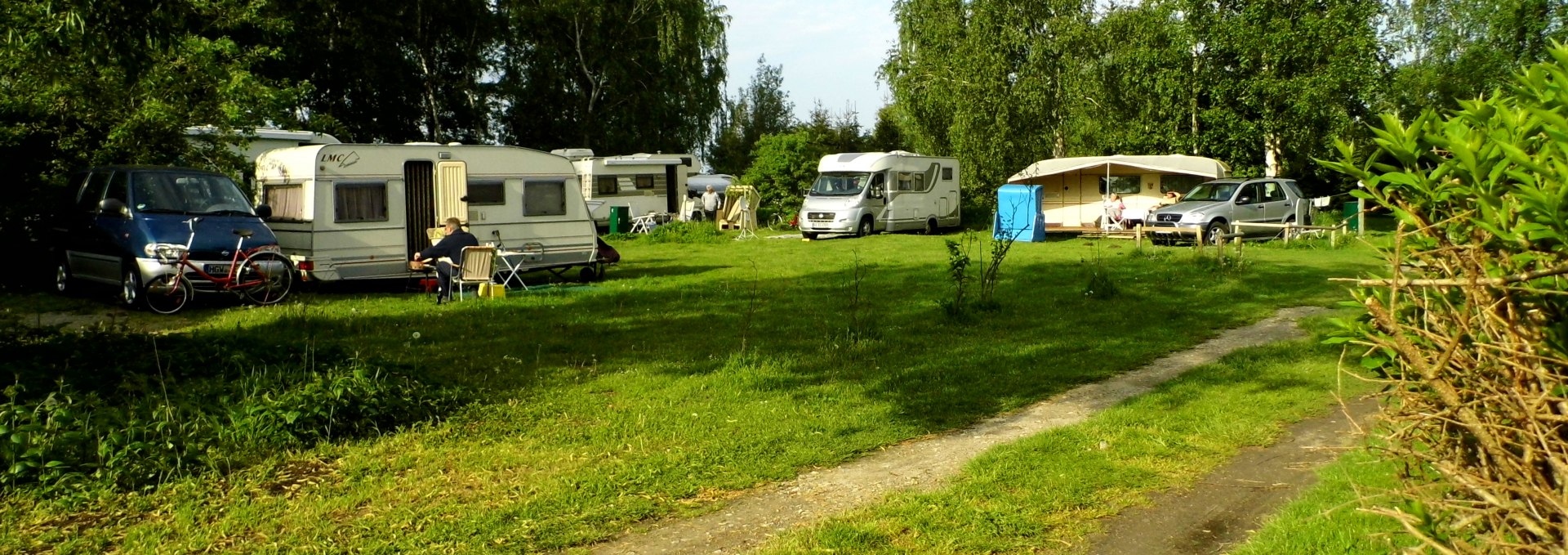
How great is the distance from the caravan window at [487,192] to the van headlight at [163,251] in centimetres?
434

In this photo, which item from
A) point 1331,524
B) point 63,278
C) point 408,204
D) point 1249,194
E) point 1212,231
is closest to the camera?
point 1331,524

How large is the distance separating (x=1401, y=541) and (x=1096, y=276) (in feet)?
33.5

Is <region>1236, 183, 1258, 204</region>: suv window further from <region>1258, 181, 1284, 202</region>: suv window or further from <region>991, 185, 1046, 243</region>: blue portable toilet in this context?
<region>991, 185, 1046, 243</region>: blue portable toilet

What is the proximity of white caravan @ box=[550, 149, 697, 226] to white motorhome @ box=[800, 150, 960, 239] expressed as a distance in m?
5.94

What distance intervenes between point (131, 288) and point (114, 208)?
0.88 meters

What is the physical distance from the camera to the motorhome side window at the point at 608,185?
1248 inches

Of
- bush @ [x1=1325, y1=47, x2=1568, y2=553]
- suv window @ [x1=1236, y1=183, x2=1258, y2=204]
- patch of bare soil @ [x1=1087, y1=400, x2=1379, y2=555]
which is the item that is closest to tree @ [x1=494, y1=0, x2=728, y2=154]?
suv window @ [x1=1236, y1=183, x2=1258, y2=204]

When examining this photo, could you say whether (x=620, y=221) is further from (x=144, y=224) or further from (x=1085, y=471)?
(x=1085, y=471)

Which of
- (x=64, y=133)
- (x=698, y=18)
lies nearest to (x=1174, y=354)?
(x=64, y=133)

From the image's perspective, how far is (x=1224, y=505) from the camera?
5414 millimetres

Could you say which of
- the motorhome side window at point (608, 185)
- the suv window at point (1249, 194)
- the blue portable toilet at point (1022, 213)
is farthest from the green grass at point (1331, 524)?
the motorhome side window at point (608, 185)

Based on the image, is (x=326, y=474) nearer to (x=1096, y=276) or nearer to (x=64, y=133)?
(x=1096, y=276)

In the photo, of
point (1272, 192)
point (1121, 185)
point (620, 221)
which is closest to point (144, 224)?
point (620, 221)

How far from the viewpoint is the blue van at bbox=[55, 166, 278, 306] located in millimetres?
12547
